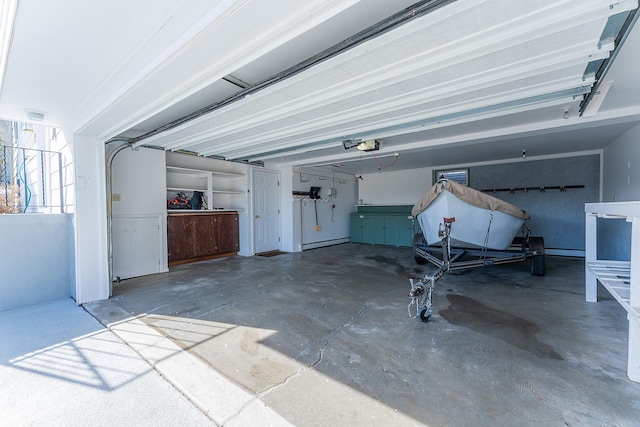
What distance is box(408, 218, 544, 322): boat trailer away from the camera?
3.06 m

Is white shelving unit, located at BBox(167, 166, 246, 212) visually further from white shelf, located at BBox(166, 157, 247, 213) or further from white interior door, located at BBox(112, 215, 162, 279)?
white interior door, located at BBox(112, 215, 162, 279)

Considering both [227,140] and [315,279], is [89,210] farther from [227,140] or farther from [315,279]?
[315,279]

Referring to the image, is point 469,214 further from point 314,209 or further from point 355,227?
point 355,227

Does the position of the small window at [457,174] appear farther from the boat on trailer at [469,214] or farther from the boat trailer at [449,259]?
the boat on trailer at [469,214]

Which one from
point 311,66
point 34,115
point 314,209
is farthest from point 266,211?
point 311,66

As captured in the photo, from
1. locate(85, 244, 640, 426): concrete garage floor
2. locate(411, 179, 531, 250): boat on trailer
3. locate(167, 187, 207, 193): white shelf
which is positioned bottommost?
locate(85, 244, 640, 426): concrete garage floor

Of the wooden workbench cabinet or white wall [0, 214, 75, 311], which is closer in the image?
white wall [0, 214, 75, 311]

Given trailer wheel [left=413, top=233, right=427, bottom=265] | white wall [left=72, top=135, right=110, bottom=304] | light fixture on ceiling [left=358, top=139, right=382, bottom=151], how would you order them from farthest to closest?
trailer wheel [left=413, top=233, right=427, bottom=265] → light fixture on ceiling [left=358, top=139, right=382, bottom=151] → white wall [left=72, top=135, right=110, bottom=304]

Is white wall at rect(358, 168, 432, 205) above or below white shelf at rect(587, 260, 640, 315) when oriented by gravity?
above

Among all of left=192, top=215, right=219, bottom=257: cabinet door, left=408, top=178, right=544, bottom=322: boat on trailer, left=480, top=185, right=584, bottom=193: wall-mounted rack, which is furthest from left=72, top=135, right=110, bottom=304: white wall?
left=480, top=185, right=584, bottom=193: wall-mounted rack

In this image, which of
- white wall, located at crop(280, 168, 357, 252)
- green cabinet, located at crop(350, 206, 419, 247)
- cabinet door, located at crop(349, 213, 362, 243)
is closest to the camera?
white wall, located at crop(280, 168, 357, 252)

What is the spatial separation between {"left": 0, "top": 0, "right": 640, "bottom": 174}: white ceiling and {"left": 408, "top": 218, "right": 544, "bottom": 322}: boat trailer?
6.30 feet

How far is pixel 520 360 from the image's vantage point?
87.7 inches

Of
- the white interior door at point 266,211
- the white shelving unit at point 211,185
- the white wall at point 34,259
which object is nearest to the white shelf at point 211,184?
the white shelving unit at point 211,185
